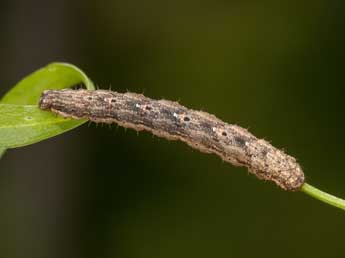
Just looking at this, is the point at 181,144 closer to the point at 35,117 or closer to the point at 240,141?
the point at 240,141

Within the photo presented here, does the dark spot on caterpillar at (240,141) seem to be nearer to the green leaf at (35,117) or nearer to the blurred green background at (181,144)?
the green leaf at (35,117)

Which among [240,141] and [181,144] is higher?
[181,144]

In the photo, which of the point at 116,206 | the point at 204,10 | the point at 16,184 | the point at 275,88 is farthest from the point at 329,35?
the point at 16,184

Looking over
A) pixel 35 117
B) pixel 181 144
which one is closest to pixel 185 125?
pixel 35 117

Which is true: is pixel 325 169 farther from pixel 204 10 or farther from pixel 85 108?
pixel 85 108

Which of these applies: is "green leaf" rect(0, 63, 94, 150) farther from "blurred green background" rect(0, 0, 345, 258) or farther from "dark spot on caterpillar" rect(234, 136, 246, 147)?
"blurred green background" rect(0, 0, 345, 258)

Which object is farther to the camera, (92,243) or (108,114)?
(92,243)
